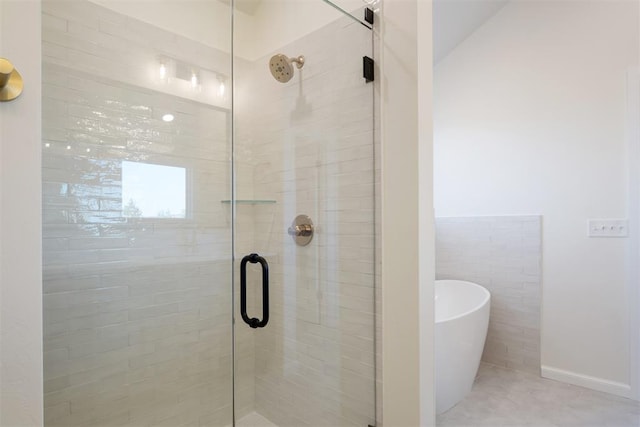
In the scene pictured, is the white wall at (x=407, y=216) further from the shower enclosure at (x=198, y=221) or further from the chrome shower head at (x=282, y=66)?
the chrome shower head at (x=282, y=66)

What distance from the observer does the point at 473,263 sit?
10.0ft

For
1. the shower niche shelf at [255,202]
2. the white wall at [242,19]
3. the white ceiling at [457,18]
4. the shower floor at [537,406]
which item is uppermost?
the white ceiling at [457,18]

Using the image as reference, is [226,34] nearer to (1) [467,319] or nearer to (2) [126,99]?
(2) [126,99]

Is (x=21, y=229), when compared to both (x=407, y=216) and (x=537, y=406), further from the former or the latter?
(x=537, y=406)

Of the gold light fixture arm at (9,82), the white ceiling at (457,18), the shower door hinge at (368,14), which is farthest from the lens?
the white ceiling at (457,18)

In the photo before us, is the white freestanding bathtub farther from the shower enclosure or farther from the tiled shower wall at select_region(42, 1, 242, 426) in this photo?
the tiled shower wall at select_region(42, 1, 242, 426)

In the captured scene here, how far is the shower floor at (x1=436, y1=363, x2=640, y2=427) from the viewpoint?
2.10 meters

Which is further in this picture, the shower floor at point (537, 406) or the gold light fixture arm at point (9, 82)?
the shower floor at point (537, 406)

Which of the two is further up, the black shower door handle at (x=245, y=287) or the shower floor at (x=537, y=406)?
the black shower door handle at (x=245, y=287)

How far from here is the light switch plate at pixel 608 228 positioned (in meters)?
2.35

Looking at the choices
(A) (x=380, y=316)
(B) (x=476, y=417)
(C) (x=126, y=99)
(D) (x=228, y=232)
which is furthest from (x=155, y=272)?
(B) (x=476, y=417)

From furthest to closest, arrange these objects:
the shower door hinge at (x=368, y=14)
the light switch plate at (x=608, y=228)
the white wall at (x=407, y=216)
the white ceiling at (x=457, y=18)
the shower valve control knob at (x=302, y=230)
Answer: the white ceiling at (x=457, y=18), the light switch plate at (x=608, y=228), the shower valve control knob at (x=302, y=230), the shower door hinge at (x=368, y=14), the white wall at (x=407, y=216)

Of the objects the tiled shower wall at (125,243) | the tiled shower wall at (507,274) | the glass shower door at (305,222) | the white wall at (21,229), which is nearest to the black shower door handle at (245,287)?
the glass shower door at (305,222)

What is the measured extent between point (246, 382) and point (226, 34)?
5.86ft
